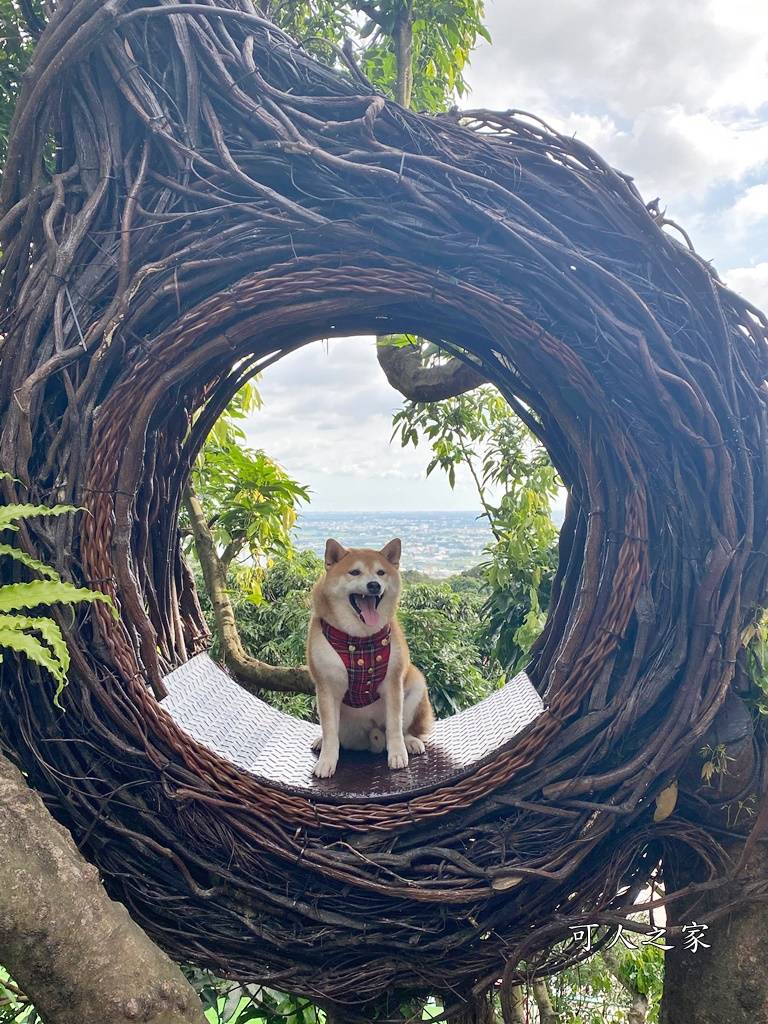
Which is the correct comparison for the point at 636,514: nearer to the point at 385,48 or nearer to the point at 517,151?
the point at 517,151

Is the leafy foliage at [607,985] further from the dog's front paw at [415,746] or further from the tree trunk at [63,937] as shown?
the tree trunk at [63,937]

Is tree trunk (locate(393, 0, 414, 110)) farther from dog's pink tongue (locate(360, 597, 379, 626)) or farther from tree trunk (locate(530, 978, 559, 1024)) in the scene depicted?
tree trunk (locate(530, 978, 559, 1024))

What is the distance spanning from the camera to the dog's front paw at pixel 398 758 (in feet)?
7.05

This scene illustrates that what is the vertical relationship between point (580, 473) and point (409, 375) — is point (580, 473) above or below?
below

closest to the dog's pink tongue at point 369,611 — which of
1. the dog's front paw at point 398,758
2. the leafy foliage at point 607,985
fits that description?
the dog's front paw at point 398,758

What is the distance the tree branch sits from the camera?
2559 mm

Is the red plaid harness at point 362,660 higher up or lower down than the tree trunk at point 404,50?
lower down

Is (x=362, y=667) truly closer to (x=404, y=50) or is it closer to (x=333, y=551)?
(x=333, y=551)

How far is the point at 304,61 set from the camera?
1.64m

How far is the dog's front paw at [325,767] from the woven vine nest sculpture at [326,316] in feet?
1.36

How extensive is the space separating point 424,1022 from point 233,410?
2.46m

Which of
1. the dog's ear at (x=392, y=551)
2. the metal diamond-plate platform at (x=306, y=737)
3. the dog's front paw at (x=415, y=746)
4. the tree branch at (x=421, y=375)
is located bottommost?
the dog's front paw at (x=415, y=746)

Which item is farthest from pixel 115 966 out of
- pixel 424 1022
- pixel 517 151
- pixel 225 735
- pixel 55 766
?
pixel 517 151

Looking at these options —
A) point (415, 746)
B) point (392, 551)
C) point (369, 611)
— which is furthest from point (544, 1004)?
point (392, 551)
